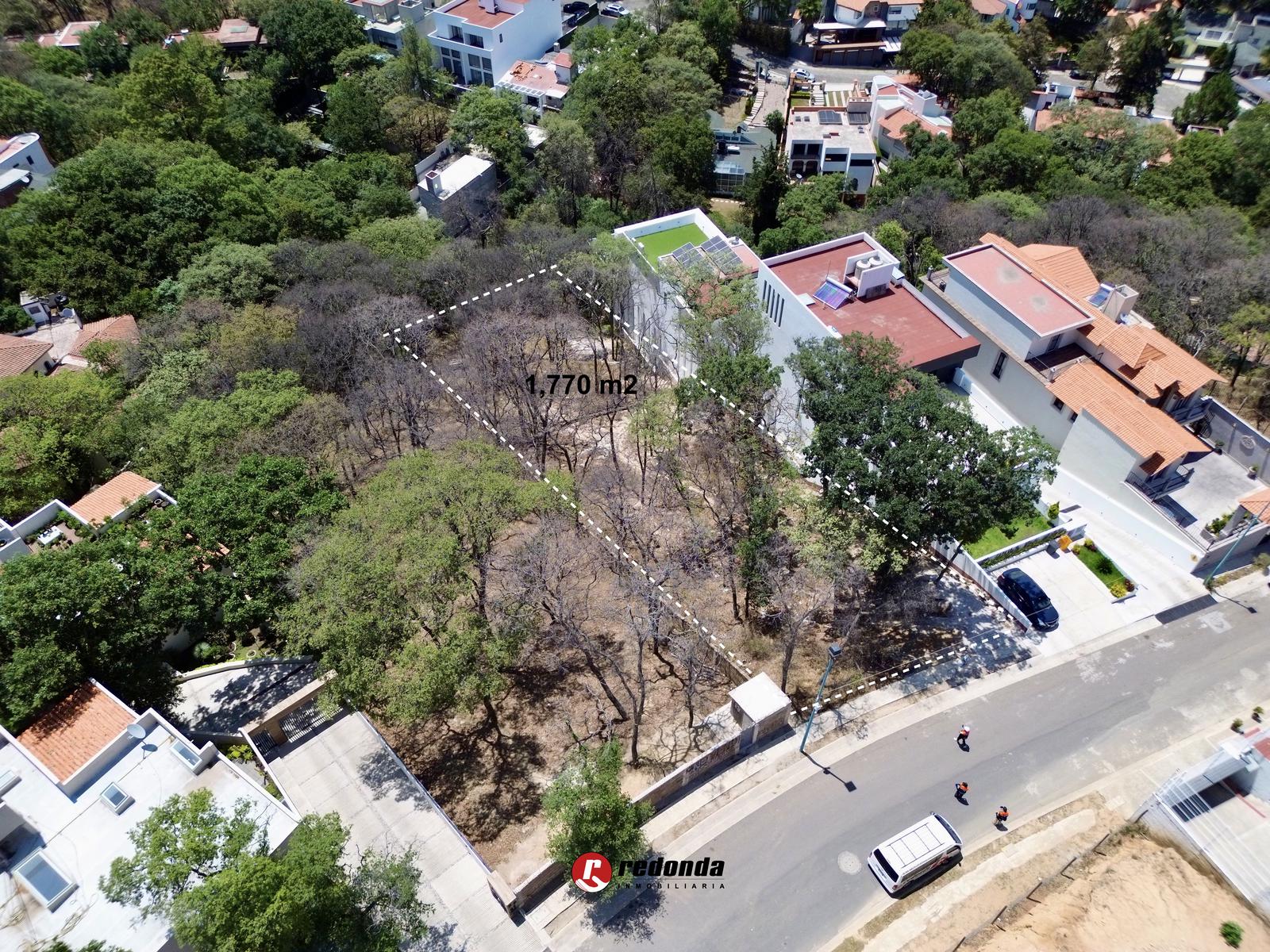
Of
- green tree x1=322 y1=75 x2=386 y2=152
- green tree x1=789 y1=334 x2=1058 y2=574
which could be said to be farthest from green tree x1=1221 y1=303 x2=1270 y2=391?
green tree x1=322 y1=75 x2=386 y2=152

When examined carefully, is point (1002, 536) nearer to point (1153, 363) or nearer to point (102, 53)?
point (1153, 363)

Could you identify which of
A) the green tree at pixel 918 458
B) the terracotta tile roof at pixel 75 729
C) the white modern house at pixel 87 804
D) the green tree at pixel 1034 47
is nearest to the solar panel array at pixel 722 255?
the green tree at pixel 918 458

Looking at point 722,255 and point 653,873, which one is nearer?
point 653,873

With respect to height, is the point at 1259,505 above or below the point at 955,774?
above

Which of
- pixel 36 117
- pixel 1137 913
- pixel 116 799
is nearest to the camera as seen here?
pixel 116 799

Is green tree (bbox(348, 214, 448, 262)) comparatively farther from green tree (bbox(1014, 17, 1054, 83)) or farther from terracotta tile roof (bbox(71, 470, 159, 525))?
green tree (bbox(1014, 17, 1054, 83))

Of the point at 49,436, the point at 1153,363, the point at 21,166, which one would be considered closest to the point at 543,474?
the point at 49,436
